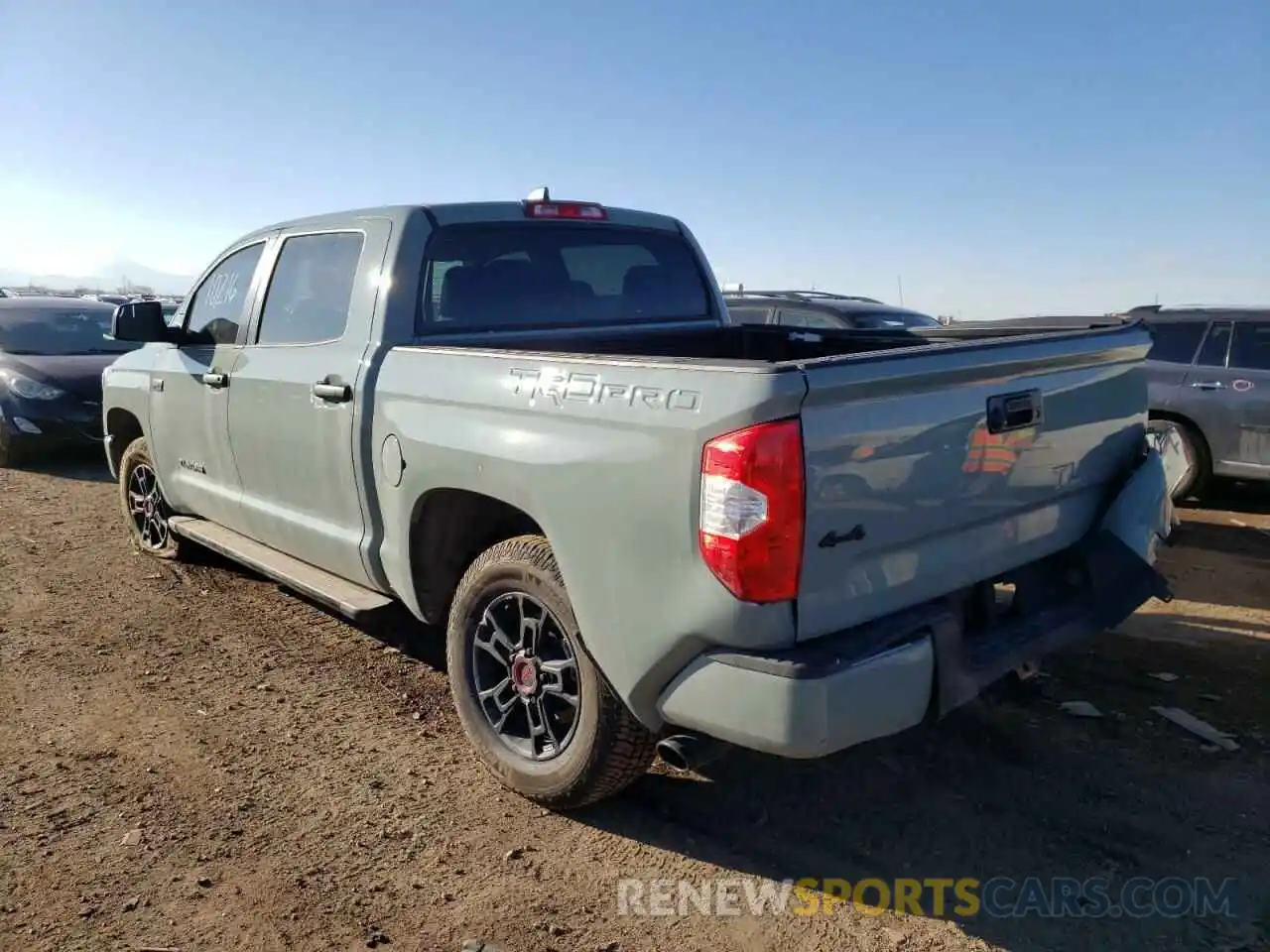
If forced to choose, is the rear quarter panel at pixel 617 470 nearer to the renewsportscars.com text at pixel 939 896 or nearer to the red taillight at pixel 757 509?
the red taillight at pixel 757 509

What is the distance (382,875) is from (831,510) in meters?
1.73

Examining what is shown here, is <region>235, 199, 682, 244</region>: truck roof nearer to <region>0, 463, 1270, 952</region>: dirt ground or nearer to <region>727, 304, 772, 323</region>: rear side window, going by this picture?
<region>0, 463, 1270, 952</region>: dirt ground

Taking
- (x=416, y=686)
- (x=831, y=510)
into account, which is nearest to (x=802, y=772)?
(x=831, y=510)

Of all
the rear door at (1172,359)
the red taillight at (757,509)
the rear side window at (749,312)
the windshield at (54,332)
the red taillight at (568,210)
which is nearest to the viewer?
the red taillight at (757,509)

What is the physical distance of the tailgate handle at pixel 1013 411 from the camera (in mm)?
2934

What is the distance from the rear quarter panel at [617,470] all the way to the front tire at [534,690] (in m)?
0.17

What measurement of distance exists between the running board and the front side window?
0.99 meters

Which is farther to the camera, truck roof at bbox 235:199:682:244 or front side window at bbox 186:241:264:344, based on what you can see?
front side window at bbox 186:241:264:344

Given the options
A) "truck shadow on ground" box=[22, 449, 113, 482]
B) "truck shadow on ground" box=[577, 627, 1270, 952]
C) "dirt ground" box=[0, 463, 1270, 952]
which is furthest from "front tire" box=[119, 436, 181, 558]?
"truck shadow on ground" box=[577, 627, 1270, 952]

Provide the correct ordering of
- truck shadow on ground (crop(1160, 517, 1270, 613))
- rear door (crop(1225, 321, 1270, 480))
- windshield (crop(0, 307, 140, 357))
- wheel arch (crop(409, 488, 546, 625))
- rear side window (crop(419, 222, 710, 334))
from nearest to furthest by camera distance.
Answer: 1. wheel arch (crop(409, 488, 546, 625))
2. rear side window (crop(419, 222, 710, 334))
3. truck shadow on ground (crop(1160, 517, 1270, 613))
4. rear door (crop(1225, 321, 1270, 480))
5. windshield (crop(0, 307, 140, 357))

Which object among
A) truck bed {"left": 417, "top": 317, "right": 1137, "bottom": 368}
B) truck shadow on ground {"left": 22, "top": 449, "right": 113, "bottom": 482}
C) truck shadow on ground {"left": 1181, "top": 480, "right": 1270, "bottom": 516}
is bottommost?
truck shadow on ground {"left": 22, "top": 449, "right": 113, "bottom": 482}

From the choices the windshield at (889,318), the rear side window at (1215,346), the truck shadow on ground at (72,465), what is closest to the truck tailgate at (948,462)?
the rear side window at (1215,346)

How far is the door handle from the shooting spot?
151 inches

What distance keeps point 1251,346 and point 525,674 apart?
7.22 metres
